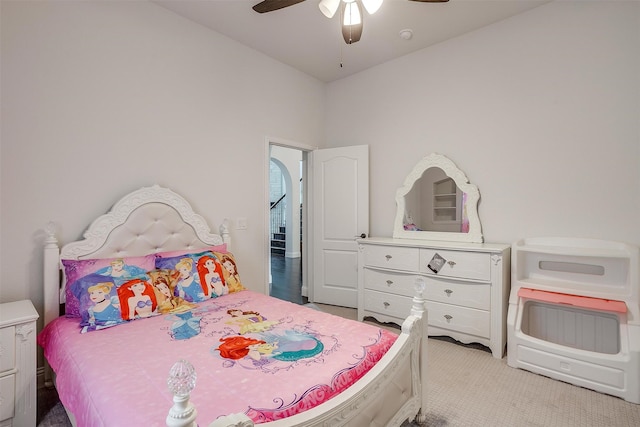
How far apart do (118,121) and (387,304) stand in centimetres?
304

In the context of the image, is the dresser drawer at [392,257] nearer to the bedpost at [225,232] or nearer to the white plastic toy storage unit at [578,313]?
the white plastic toy storage unit at [578,313]

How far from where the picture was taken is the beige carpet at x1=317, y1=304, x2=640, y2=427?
1830mm

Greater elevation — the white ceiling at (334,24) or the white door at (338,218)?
the white ceiling at (334,24)

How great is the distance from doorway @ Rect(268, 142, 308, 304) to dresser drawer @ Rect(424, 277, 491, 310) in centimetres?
247

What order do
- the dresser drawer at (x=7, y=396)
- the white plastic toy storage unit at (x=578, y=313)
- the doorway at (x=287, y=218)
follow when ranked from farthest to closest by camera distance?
the doorway at (x=287, y=218)
the white plastic toy storage unit at (x=578, y=313)
the dresser drawer at (x=7, y=396)

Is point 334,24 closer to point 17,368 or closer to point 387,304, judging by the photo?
point 387,304

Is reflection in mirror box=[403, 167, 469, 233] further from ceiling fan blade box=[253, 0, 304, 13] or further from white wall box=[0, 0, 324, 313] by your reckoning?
ceiling fan blade box=[253, 0, 304, 13]

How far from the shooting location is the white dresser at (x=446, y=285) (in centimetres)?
264

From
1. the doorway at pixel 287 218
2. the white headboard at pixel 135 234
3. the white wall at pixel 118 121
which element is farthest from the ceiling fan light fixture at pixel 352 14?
the doorway at pixel 287 218

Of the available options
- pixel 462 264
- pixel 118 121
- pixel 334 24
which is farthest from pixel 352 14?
pixel 462 264

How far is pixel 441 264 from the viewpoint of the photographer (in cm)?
291

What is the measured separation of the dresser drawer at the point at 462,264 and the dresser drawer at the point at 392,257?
0.34ft

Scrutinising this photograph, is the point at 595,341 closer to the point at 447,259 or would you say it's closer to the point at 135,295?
the point at 447,259

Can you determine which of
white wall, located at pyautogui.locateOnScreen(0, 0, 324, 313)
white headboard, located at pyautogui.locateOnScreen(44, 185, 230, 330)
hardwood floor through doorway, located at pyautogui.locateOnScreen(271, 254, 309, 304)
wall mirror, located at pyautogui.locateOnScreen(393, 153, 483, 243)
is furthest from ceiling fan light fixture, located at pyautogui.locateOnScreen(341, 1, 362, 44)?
hardwood floor through doorway, located at pyautogui.locateOnScreen(271, 254, 309, 304)
